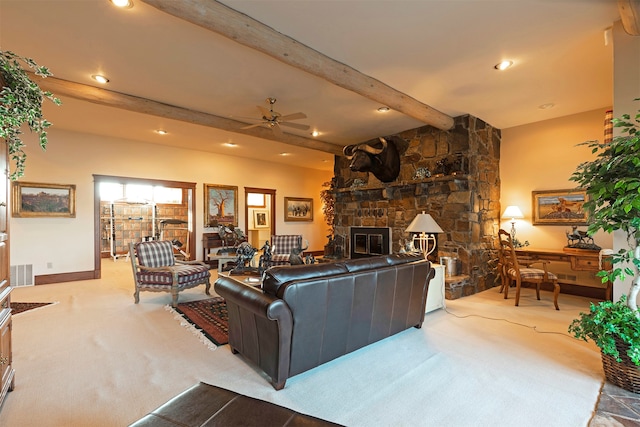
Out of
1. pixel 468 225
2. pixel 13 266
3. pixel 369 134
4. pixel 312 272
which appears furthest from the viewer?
pixel 369 134

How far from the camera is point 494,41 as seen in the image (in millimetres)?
2949

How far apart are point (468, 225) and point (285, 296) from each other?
3.92 m

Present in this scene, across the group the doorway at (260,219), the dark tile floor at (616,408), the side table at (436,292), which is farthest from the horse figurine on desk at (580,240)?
the doorway at (260,219)

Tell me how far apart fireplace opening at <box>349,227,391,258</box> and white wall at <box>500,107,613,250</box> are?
2.20 metres

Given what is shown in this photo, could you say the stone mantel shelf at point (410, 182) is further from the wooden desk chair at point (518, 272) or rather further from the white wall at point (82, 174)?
the white wall at point (82, 174)

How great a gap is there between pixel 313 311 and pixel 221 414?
3.63 feet

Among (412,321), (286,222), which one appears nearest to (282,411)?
(412,321)

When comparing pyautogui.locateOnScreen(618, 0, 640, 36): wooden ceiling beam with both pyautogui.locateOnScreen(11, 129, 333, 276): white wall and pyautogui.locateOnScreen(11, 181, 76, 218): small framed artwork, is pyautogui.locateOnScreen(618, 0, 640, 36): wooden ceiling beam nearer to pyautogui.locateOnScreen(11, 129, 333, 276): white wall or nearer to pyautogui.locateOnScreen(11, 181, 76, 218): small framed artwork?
pyautogui.locateOnScreen(11, 129, 333, 276): white wall

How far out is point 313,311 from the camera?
2275mm

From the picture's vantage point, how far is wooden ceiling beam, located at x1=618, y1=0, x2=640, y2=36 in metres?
2.23

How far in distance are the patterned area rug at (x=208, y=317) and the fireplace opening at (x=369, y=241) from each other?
11.0 ft

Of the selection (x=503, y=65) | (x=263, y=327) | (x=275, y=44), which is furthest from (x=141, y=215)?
(x=503, y=65)

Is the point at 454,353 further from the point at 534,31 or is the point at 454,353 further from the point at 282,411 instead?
the point at 534,31

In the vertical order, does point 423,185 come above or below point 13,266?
above
